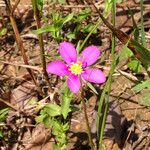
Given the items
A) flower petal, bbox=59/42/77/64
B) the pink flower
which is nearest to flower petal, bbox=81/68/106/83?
the pink flower

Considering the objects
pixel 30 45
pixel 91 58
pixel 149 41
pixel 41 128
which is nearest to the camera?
pixel 91 58

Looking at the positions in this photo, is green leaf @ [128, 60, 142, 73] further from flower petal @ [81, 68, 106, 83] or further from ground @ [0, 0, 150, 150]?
flower petal @ [81, 68, 106, 83]

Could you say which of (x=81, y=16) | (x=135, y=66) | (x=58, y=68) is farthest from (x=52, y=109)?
(x=81, y=16)

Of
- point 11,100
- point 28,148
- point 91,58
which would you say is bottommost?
point 28,148

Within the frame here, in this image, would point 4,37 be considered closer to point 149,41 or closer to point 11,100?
point 11,100

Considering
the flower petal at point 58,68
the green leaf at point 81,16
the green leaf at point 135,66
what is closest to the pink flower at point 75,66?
the flower petal at point 58,68

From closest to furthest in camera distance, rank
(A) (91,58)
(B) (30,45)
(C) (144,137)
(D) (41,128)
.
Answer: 1. (A) (91,58)
2. (C) (144,137)
3. (D) (41,128)
4. (B) (30,45)

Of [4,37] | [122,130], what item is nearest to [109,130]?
[122,130]

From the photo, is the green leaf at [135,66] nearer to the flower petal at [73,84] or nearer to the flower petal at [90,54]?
the flower petal at [90,54]

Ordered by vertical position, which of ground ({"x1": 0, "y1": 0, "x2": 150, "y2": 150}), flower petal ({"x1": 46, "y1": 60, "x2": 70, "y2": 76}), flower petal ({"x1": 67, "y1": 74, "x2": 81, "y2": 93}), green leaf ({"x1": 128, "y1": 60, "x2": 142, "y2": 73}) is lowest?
ground ({"x1": 0, "y1": 0, "x2": 150, "y2": 150})
